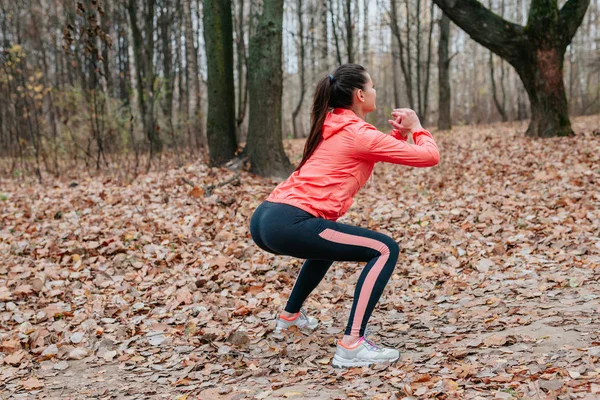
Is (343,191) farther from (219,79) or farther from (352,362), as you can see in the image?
(219,79)

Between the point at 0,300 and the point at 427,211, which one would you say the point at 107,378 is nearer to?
the point at 0,300

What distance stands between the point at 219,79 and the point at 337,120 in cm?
682

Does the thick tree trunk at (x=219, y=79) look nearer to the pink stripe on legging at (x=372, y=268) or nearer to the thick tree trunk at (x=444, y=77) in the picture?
the pink stripe on legging at (x=372, y=268)

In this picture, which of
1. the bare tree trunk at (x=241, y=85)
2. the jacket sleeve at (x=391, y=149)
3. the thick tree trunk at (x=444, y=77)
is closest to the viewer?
the jacket sleeve at (x=391, y=149)

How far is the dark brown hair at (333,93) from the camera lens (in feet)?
11.1

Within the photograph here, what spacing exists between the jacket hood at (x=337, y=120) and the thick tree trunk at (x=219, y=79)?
6.40m

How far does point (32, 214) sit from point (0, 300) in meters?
3.01

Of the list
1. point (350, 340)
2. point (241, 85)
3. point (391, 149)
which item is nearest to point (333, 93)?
point (391, 149)

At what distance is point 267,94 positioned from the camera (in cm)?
898

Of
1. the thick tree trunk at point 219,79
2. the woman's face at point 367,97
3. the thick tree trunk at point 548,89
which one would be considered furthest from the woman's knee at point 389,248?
the thick tree trunk at point 548,89

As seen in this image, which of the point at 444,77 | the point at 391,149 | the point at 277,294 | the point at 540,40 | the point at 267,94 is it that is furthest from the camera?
the point at 444,77

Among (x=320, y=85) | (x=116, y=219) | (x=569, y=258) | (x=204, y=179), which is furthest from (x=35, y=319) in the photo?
(x=569, y=258)

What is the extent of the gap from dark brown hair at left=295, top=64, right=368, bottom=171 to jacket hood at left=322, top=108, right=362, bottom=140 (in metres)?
0.03

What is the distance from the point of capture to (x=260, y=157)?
30.0ft
